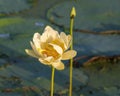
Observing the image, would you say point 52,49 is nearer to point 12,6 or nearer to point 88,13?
point 88,13

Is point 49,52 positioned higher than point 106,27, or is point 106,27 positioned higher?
point 49,52

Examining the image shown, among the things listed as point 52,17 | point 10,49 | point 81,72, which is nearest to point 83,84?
point 81,72

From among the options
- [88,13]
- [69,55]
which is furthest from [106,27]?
[69,55]

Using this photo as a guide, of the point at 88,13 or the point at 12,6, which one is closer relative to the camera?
the point at 88,13

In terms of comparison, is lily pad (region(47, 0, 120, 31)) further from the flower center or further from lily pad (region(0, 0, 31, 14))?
the flower center

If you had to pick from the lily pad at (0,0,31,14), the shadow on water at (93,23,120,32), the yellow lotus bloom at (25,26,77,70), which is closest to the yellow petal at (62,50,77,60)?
the yellow lotus bloom at (25,26,77,70)

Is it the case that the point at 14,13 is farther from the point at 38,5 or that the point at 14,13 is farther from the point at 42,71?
the point at 42,71
